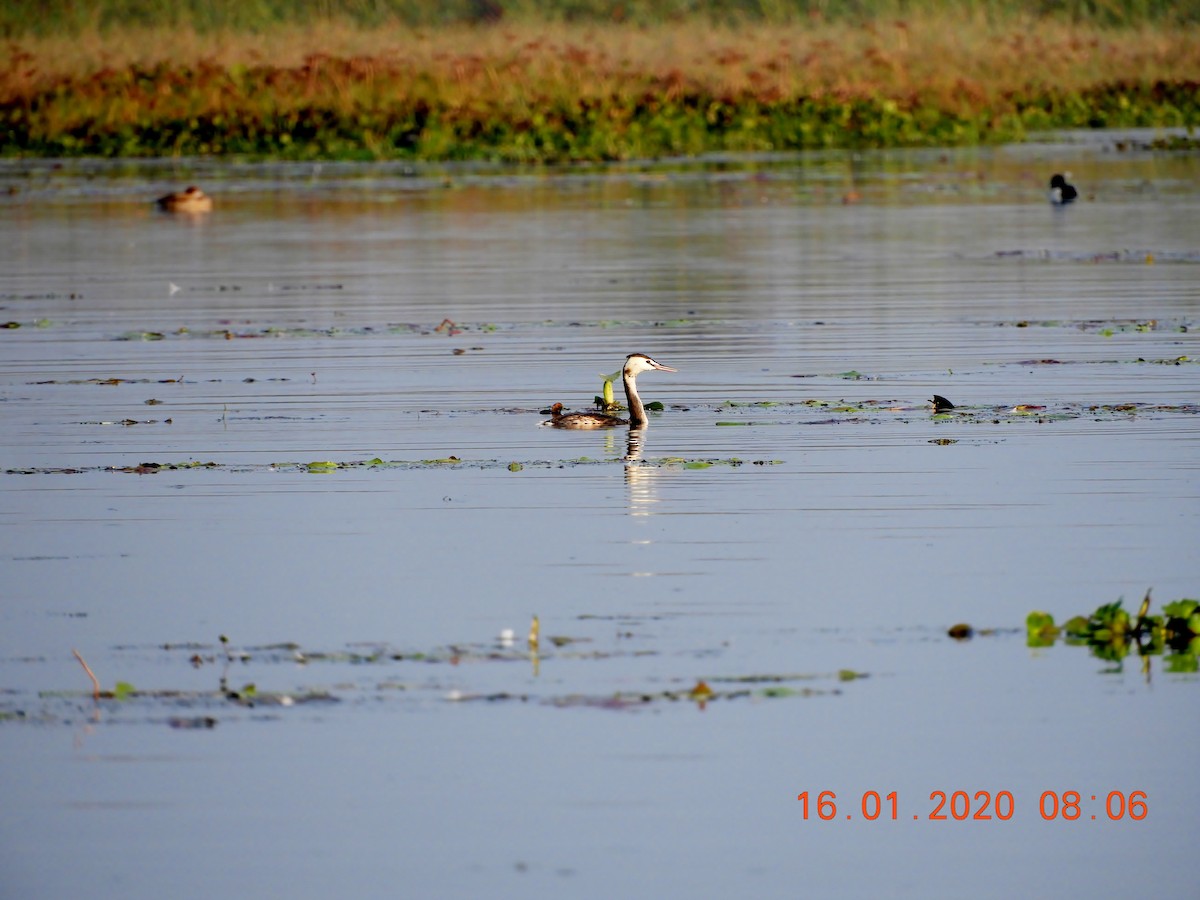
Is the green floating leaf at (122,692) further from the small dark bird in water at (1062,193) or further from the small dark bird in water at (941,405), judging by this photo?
the small dark bird in water at (1062,193)

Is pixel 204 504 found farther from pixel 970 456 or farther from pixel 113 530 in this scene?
pixel 970 456

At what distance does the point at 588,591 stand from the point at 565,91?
41.7m

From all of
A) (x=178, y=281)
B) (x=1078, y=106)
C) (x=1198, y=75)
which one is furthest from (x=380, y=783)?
(x=1198, y=75)

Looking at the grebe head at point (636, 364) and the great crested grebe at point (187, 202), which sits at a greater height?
the great crested grebe at point (187, 202)

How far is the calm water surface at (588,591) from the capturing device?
24.7 feet

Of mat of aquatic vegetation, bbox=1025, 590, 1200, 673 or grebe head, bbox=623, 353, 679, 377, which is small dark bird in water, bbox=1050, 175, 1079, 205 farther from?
mat of aquatic vegetation, bbox=1025, 590, 1200, 673

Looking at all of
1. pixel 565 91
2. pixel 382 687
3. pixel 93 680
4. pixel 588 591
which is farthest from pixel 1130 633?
pixel 565 91

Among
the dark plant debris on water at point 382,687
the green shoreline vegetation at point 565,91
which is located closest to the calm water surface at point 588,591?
the dark plant debris on water at point 382,687

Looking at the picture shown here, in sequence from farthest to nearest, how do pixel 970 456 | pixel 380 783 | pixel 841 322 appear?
pixel 841 322 → pixel 970 456 → pixel 380 783

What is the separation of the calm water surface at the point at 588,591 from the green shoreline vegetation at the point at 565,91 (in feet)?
84.6

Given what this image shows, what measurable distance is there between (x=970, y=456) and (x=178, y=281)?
15.5 metres

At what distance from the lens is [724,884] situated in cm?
712

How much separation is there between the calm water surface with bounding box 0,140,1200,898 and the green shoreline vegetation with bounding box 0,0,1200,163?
25782mm

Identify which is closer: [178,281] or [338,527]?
[338,527]
